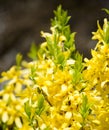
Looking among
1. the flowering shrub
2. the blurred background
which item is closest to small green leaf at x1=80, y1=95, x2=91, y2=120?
the flowering shrub

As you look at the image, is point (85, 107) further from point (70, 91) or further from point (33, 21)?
point (33, 21)

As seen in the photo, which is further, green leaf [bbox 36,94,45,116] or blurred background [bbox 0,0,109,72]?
blurred background [bbox 0,0,109,72]

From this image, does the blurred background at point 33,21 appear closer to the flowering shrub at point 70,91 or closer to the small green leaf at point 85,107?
the flowering shrub at point 70,91

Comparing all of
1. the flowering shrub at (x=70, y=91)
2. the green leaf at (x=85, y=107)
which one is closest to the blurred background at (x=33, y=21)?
the flowering shrub at (x=70, y=91)

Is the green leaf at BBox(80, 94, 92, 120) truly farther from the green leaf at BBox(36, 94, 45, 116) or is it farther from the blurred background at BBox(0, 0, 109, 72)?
the blurred background at BBox(0, 0, 109, 72)

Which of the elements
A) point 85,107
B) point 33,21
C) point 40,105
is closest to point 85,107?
point 85,107

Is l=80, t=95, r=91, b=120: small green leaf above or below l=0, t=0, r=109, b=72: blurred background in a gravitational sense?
below

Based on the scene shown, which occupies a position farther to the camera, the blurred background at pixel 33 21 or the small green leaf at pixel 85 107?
the blurred background at pixel 33 21

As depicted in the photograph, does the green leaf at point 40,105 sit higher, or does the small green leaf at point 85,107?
the green leaf at point 40,105
